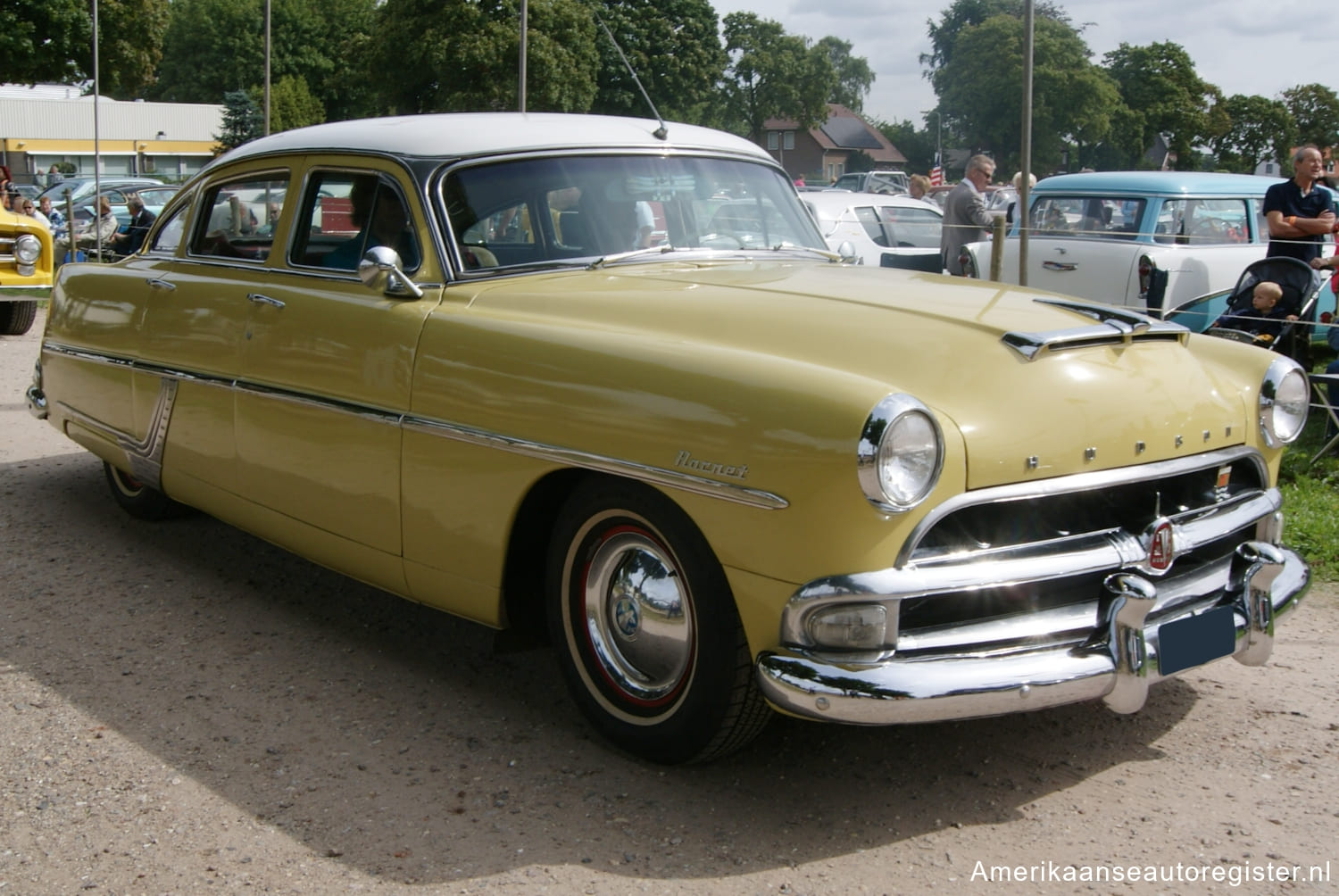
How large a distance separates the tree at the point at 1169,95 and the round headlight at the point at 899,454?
87.1 m

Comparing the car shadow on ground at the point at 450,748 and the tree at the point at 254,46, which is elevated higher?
the tree at the point at 254,46

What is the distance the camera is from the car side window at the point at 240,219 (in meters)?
4.68

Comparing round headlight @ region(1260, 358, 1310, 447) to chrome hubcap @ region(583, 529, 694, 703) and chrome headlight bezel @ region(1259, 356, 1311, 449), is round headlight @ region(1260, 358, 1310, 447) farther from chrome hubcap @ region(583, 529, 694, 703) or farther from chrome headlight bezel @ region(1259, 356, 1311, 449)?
chrome hubcap @ region(583, 529, 694, 703)

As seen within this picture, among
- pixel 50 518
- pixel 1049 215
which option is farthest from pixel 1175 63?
pixel 50 518

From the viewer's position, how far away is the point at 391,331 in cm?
388

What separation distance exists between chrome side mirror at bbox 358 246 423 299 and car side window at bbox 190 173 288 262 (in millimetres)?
870

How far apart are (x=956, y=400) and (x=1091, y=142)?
8681 centimetres

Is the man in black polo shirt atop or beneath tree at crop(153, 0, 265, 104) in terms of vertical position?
beneath

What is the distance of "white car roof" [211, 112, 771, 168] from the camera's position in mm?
4199

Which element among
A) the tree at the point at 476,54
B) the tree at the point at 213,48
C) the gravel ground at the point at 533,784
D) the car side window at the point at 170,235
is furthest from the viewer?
the tree at the point at 213,48

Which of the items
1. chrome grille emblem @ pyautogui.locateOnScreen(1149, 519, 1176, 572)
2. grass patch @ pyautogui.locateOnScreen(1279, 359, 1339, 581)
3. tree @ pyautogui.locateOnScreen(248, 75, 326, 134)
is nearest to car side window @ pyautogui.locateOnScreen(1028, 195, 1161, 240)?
grass patch @ pyautogui.locateOnScreen(1279, 359, 1339, 581)

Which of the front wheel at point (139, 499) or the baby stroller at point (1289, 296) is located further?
the baby stroller at point (1289, 296)

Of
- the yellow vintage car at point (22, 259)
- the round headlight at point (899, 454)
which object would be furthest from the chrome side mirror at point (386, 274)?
the yellow vintage car at point (22, 259)

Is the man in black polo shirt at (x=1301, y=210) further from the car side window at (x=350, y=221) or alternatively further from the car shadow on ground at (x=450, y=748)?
the car side window at (x=350, y=221)
